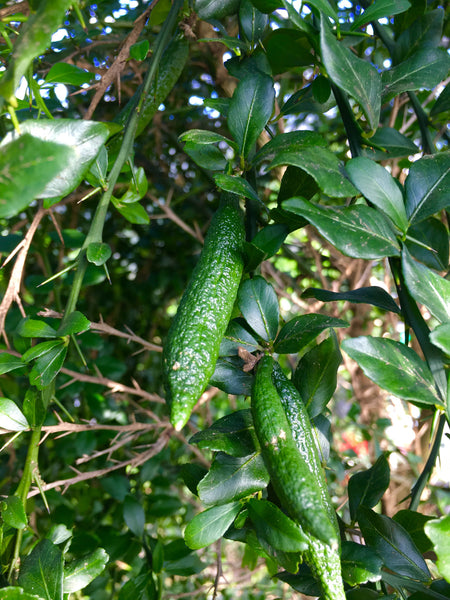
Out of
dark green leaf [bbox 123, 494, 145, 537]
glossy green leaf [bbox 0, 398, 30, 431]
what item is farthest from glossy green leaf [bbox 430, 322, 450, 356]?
dark green leaf [bbox 123, 494, 145, 537]

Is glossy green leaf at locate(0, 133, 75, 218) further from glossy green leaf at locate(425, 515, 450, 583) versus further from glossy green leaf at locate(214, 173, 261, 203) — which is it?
glossy green leaf at locate(425, 515, 450, 583)

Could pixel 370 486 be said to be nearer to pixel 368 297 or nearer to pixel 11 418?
pixel 368 297

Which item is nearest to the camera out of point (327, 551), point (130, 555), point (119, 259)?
point (327, 551)

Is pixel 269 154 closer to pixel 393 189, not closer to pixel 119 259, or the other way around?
pixel 393 189

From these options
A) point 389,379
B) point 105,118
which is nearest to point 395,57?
point 389,379

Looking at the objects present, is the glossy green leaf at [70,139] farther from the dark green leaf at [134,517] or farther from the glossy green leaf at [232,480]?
the dark green leaf at [134,517]

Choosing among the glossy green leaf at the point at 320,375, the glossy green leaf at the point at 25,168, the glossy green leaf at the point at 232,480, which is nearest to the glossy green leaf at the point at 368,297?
the glossy green leaf at the point at 320,375

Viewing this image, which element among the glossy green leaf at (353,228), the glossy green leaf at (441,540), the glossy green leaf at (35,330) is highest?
the glossy green leaf at (353,228)
